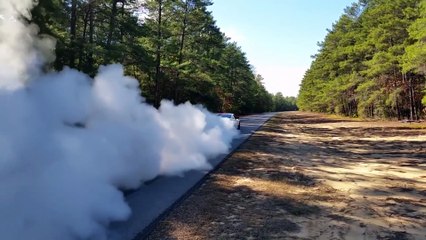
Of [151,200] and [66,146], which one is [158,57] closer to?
[151,200]

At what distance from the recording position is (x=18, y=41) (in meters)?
9.58

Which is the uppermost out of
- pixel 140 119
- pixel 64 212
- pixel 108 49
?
pixel 108 49

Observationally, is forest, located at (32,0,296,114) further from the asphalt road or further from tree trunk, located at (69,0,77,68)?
the asphalt road

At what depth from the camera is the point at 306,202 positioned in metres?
10.2

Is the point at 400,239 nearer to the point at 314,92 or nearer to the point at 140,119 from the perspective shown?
the point at 140,119

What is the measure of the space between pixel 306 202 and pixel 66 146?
553 cm

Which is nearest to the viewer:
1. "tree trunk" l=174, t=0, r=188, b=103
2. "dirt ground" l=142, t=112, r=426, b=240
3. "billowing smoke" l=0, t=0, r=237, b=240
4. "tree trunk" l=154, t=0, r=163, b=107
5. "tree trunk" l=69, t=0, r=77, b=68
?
"billowing smoke" l=0, t=0, r=237, b=240

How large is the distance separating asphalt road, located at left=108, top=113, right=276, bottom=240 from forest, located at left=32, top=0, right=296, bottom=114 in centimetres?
1021

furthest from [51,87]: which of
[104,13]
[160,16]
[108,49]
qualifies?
[160,16]

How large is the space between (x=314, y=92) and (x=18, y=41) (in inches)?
3630

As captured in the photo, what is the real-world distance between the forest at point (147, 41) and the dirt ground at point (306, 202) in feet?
35.3

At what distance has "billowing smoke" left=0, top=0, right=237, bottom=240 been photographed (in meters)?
6.63

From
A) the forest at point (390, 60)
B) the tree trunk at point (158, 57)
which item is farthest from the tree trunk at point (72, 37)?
the forest at point (390, 60)

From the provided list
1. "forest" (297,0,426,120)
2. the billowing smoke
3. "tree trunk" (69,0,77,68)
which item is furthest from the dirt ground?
"forest" (297,0,426,120)
